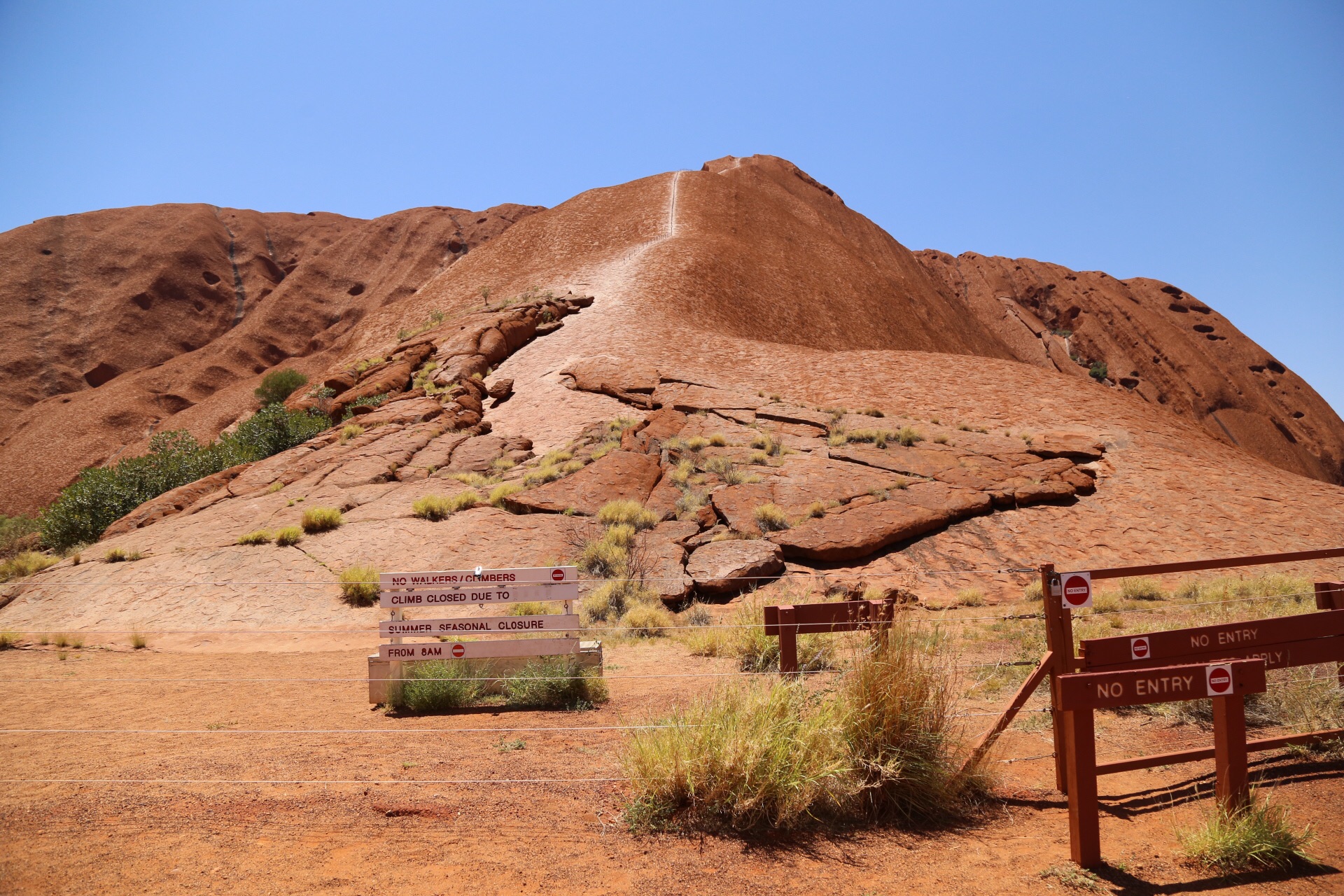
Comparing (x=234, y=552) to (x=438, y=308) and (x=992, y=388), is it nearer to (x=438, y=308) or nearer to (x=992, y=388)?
(x=992, y=388)

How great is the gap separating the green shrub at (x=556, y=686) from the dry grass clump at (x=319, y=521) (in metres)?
9.75

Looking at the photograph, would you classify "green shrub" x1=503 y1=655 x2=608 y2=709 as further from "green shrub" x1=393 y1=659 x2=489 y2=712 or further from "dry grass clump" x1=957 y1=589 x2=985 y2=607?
"dry grass clump" x1=957 y1=589 x2=985 y2=607

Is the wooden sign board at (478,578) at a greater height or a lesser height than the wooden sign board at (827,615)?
greater

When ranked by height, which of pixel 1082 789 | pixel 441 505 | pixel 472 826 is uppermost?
pixel 441 505

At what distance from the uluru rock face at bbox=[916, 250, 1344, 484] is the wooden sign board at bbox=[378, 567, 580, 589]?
6331 centimetres

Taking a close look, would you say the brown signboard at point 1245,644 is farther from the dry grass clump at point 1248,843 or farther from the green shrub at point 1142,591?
the green shrub at point 1142,591

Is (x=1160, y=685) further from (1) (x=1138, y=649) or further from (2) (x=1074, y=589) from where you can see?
(2) (x=1074, y=589)

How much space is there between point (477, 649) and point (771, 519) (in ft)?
26.4

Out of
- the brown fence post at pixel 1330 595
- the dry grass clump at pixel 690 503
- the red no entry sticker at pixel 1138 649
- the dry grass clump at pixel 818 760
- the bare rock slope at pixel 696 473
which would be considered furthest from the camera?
the dry grass clump at pixel 690 503

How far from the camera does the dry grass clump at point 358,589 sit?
1409 cm

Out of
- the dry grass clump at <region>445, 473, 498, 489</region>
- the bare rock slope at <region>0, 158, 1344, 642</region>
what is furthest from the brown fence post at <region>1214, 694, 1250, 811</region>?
the dry grass clump at <region>445, 473, 498, 489</region>

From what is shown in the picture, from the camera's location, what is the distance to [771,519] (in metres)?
15.4

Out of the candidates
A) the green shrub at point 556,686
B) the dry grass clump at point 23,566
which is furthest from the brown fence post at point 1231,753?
the dry grass clump at point 23,566

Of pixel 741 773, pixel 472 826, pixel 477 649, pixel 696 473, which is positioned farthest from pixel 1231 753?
pixel 696 473
